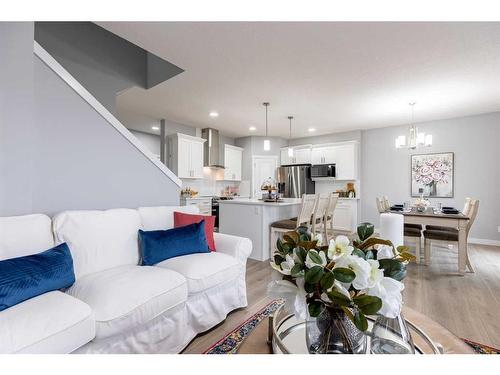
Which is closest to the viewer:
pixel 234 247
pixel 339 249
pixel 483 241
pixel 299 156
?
pixel 339 249

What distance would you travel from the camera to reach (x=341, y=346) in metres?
0.87

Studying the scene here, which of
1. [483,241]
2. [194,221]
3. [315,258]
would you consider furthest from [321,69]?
[483,241]

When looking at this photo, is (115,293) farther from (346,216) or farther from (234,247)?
(346,216)

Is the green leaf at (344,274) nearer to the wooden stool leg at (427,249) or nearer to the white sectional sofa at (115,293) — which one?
the white sectional sofa at (115,293)

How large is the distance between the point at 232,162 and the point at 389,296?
20.8 feet

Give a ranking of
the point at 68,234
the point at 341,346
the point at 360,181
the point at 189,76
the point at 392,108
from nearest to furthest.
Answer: the point at 341,346 → the point at 68,234 → the point at 189,76 → the point at 392,108 → the point at 360,181

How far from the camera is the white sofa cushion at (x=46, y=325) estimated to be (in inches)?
39.4

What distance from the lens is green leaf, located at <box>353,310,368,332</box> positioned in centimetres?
72

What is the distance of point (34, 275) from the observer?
1292 mm

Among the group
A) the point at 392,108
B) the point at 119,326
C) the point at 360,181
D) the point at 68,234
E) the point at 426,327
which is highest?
the point at 392,108

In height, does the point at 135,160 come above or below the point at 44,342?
above
